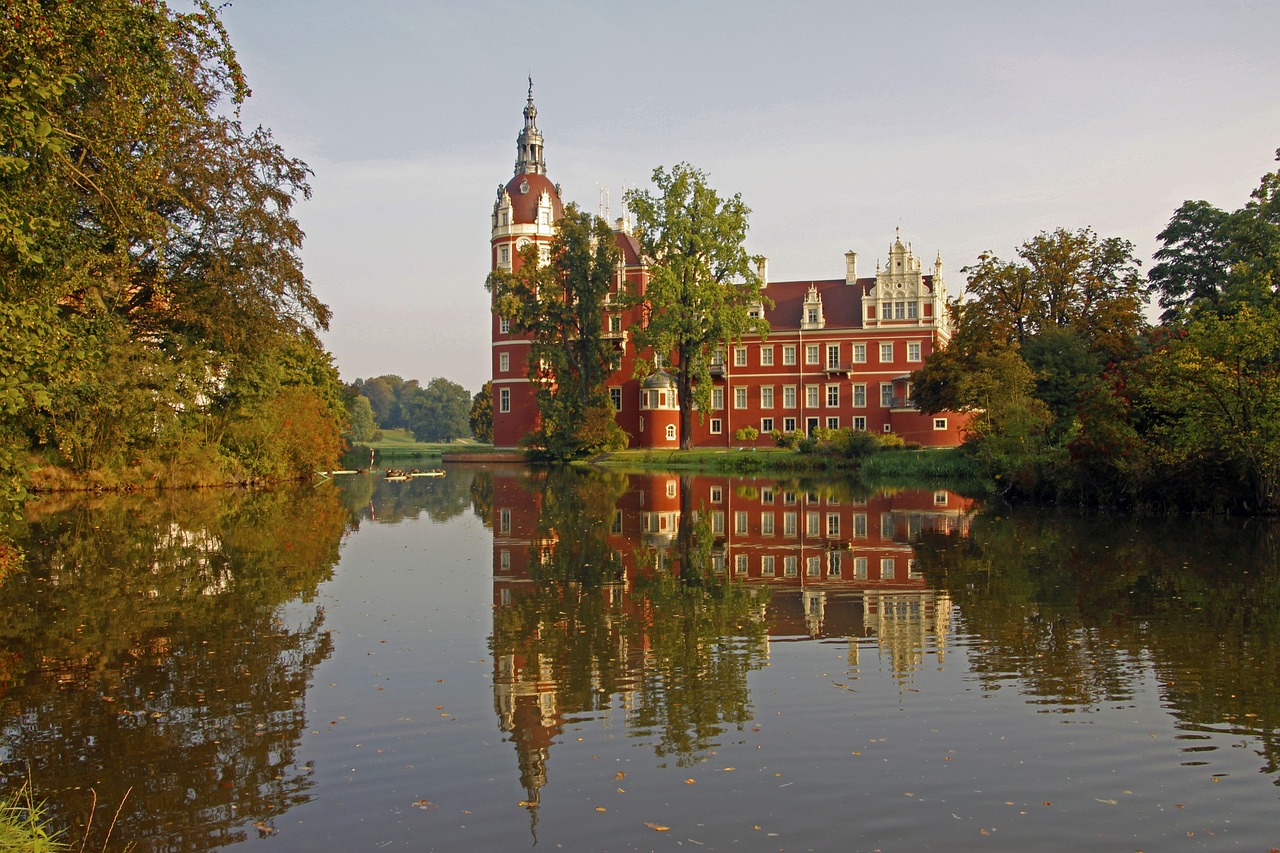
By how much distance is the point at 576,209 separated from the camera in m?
53.8

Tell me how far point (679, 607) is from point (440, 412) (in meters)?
119

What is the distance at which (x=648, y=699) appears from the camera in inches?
294

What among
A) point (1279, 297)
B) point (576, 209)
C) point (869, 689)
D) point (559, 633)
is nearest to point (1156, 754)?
point (869, 689)

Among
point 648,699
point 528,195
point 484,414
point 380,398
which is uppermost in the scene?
point 528,195

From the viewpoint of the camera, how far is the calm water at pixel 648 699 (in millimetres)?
5367

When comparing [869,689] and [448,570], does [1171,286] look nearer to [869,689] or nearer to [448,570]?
[448,570]

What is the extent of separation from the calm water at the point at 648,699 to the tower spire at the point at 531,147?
53.8 metres

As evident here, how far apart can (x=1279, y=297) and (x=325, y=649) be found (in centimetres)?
2418

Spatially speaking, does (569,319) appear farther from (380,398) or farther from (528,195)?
(380,398)

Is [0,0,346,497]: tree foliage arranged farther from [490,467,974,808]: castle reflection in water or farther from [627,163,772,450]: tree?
[627,163,772,450]: tree

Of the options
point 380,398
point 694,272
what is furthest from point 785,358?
point 380,398

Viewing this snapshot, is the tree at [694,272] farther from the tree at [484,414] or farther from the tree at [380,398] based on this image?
the tree at [380,398]

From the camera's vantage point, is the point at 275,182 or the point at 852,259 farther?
the point at 852,259

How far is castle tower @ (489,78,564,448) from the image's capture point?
206 ft
